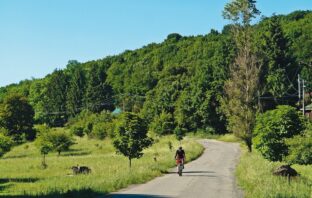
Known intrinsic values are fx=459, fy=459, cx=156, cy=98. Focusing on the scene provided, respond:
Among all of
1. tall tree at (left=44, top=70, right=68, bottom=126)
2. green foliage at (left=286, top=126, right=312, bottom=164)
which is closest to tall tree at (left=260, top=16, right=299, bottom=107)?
green foliage at (left=286, top=126, right=312, bottom=164)

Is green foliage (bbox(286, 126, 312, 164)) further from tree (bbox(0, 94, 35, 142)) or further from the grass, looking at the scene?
tree (bbox(0, 94, 35, 142))

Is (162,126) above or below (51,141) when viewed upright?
above

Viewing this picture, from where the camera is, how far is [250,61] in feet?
166

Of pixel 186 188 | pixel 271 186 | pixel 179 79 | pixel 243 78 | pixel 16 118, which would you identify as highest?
pixel 179 79

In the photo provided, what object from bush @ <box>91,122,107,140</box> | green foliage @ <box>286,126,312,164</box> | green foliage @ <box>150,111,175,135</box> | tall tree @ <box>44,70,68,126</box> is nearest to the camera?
green foliage @ <box>286,126,312,164</box>

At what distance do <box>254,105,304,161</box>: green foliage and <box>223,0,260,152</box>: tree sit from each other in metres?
14.2

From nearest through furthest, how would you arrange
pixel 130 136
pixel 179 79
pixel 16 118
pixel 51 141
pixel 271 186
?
pixel 271 186 → pixel 130 136 → pixel 51 141 → pixel 16 118 → pixel 179 79

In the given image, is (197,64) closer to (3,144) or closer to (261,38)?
(261,38)

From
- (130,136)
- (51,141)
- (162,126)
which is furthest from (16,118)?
(130,136)

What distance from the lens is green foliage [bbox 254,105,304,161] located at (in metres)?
31.9

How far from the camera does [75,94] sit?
159 metres

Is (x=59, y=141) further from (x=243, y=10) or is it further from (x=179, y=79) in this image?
(x=179, y=79)

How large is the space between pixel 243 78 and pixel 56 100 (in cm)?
12016

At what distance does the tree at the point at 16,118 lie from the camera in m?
96.9
